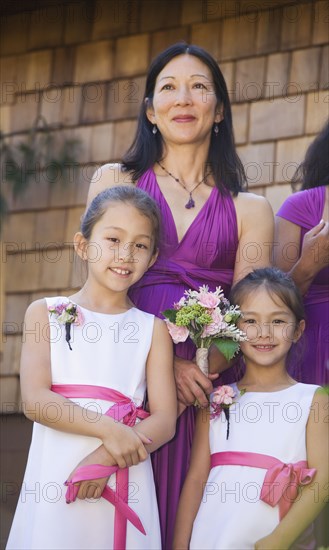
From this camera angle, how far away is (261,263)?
3.78m

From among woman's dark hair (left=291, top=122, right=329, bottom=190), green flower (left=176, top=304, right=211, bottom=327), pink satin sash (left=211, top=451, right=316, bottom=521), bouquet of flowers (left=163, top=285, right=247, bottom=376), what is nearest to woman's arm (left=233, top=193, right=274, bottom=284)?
bouquet of flowers (left=163, top=285, right=247, bottom=376)

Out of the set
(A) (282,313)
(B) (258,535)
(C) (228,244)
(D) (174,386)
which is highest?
(C) (228,244)

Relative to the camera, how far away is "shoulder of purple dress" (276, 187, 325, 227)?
13.4 ft

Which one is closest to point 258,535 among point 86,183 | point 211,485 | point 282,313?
point 211,485

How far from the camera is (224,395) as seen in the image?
349cm

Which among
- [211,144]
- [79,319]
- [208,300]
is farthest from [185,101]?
[79,319]

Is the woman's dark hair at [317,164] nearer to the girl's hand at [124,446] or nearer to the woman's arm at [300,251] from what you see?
the woman's arm at [300,251]

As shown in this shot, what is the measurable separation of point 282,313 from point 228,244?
1.11 ft

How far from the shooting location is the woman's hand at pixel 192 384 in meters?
3.47

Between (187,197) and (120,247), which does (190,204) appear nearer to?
(187,197)

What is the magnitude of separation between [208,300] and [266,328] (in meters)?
0.25

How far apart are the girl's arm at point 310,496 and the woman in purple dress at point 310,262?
441mm

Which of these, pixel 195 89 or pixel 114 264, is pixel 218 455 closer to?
pixel 114 264

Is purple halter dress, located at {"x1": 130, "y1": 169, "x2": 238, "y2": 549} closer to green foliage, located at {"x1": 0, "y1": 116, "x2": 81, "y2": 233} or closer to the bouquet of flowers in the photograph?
the bouquet of flowers
